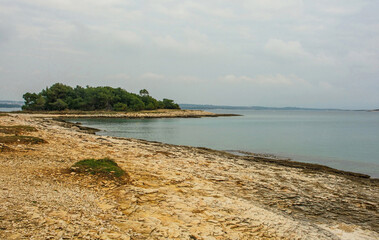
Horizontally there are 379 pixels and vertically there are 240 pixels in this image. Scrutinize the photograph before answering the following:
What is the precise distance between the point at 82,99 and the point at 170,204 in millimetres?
90690

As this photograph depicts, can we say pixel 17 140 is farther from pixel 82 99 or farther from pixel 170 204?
pixel 82 99

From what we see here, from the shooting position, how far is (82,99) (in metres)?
90.0

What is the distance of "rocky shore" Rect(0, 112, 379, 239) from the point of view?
536cm

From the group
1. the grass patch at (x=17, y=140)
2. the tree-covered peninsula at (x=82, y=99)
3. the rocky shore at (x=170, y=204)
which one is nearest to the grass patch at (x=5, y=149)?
the rocky shore at (x=170, y=204)

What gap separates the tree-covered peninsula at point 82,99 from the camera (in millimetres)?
84750

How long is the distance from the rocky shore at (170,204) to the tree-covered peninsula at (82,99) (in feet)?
267

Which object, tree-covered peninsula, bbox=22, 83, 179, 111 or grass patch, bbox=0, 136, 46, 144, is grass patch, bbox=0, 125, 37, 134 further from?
tree-covered peninsula, bbox=22, 83, 179, 111

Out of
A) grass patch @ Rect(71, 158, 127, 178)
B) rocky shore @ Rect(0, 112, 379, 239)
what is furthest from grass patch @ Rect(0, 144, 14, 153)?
→ grass patch @ Rect(71, 158, 127, 178)

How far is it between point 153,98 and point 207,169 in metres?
96.7

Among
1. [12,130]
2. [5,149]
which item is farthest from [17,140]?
[12,130]

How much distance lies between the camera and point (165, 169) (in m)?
11.0

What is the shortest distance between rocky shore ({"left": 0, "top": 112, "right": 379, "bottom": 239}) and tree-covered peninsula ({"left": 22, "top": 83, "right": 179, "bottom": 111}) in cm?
8149

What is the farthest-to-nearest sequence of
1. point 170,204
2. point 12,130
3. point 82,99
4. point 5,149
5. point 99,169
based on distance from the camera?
point 82,99
point 12,130
point 5,149
point 99,169
point 170,204

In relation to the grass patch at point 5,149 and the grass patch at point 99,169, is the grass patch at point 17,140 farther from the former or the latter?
the grass patch at point 99,169
